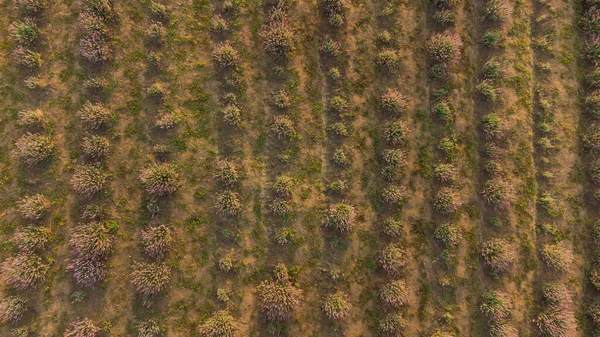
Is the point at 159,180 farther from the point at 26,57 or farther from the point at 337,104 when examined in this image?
the point at 337,104

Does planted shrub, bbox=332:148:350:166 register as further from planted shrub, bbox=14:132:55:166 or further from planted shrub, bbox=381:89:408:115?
planted shrub, bbox=14:132:55:166

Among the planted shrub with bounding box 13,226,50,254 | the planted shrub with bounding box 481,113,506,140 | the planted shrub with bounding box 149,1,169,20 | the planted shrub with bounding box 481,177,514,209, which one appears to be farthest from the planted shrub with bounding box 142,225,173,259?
the planted shrub with bounding box 481,113,506,140

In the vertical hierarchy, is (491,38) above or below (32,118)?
above

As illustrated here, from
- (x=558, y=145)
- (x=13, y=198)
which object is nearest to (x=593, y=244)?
(x=558, y=145)

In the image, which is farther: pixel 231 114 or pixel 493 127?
pixel 493 127

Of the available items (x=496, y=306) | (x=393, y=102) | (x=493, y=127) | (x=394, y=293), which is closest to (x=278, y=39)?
(x=393, y=102)

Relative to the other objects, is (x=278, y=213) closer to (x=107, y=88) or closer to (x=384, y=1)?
(x=107, y=88)
